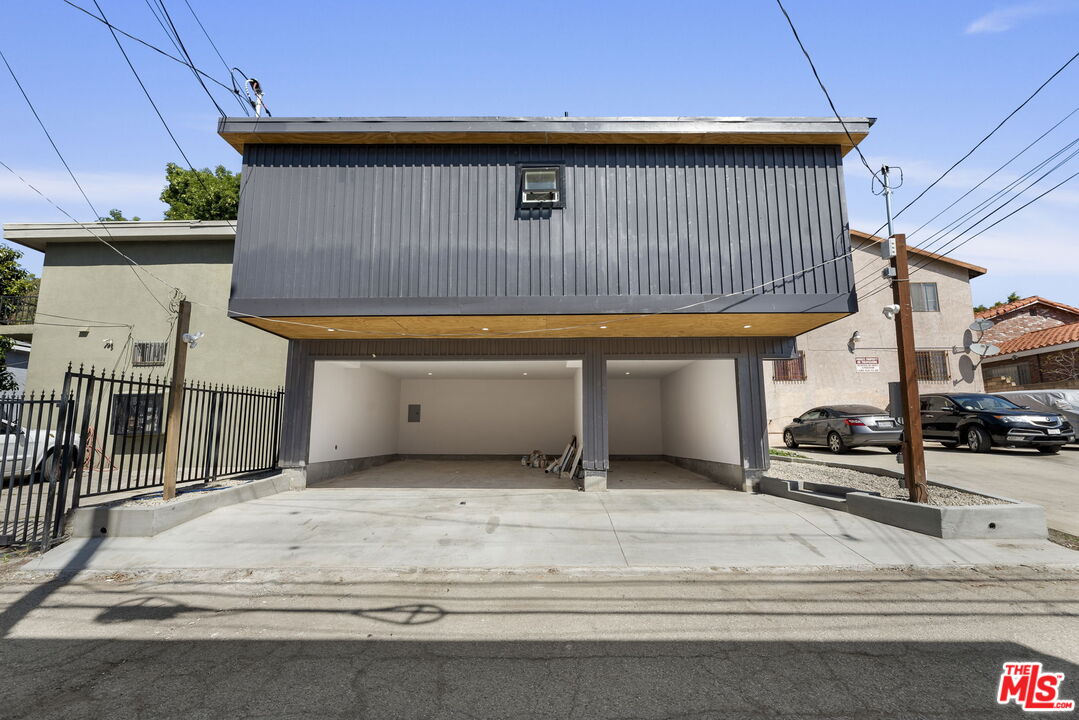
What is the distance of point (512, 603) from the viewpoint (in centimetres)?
426

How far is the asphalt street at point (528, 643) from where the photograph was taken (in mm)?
2779

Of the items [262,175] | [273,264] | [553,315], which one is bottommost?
[553,315]

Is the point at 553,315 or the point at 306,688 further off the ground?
the point at 553,315

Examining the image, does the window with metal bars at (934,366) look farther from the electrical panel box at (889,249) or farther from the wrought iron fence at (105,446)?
the wrought iron fence at (105,446)

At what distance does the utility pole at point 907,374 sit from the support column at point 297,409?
10794 millimetres

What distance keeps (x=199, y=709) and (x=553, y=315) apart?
663 cm

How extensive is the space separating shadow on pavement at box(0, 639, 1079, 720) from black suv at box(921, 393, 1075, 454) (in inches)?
476

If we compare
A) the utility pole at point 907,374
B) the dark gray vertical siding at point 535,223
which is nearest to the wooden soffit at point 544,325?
the dark gray vertical siding at point 535,223

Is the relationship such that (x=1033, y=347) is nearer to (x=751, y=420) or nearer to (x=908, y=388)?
(x=751, y=420)

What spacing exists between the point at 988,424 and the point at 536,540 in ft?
44.4

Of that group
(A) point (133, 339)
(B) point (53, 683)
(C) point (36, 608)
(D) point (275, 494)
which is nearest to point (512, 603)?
(B) point (53, 683)

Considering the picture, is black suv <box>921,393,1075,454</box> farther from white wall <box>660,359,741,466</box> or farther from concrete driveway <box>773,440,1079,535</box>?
white wall <box>660,359,741,466</box>

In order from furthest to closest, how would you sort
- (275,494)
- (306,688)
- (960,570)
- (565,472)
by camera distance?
1. (565,472)
2. (275,494)
3. (960,570)
4. (306,688)

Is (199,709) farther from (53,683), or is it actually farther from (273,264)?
(273,264)
